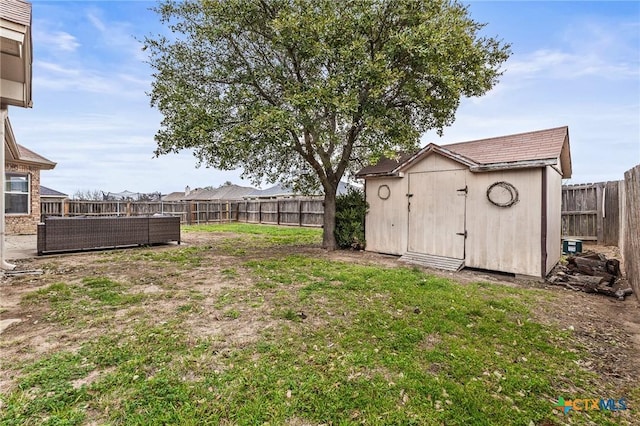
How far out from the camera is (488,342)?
9.67 ft

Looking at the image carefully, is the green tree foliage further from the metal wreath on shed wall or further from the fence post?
the fence post

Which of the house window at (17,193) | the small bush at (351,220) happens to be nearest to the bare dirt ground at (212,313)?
Answer: the small bush at (351,220)

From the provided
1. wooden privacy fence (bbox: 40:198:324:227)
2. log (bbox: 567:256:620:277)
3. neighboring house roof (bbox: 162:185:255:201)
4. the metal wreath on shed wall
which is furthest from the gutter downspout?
neighboring house roof (bbox: 162:185:255:201)

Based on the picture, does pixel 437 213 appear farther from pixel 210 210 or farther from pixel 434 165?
pixel 210 210

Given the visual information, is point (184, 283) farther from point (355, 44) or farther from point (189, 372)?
point (355, 44)

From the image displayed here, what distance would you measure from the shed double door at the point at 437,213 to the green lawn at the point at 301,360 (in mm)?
1980

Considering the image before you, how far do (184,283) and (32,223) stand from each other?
35.7 feet

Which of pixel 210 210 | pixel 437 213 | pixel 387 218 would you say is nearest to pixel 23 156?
pixel 210 210

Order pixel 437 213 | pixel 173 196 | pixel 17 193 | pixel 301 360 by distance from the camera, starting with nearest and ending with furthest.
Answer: pixel 301 360, pixel 437 213, pixel 17 193, pixel 173 196

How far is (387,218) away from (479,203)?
2323 mm

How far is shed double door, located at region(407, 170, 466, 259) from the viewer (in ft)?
21.3

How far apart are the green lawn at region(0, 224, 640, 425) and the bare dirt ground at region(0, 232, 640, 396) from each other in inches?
2.6

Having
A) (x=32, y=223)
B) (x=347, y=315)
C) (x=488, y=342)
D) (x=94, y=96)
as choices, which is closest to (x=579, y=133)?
(x=488, y=342)

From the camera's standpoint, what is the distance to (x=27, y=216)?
1120cm
